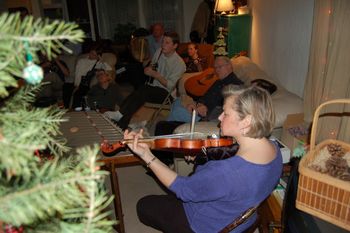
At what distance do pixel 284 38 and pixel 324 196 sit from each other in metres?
2.47

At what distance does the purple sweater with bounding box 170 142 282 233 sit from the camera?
4.02 feet

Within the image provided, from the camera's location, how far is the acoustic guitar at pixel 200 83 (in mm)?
3672

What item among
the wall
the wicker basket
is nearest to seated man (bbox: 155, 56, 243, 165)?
the wicker basket

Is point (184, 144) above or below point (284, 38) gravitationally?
below

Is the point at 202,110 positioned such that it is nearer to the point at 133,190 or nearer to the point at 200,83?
the point at 200,83

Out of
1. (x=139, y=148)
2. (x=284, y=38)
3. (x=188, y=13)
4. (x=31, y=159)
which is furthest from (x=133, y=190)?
(x=188, y=13)

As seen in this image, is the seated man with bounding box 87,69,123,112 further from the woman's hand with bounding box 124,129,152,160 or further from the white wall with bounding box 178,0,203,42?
the white wall with bounding box 178,0,203,42

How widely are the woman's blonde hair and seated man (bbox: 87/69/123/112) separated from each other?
8.37 ft

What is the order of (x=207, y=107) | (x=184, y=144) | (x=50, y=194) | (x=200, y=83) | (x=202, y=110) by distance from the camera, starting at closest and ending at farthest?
1. (x=50, y=194)
2. (x=184, y=144)
3. (x=202, y=110)
4. (x=207, y=107)
5. (x=200, y=83)

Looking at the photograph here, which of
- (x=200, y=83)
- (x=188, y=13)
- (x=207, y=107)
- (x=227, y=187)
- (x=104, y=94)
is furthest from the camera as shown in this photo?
(x=188, y=13)

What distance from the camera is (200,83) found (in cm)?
378

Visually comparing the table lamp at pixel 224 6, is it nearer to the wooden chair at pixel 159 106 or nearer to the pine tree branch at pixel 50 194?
the wooden chair at pixel 159 106

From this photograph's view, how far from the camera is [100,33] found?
7496mm

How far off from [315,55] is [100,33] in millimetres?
6103
